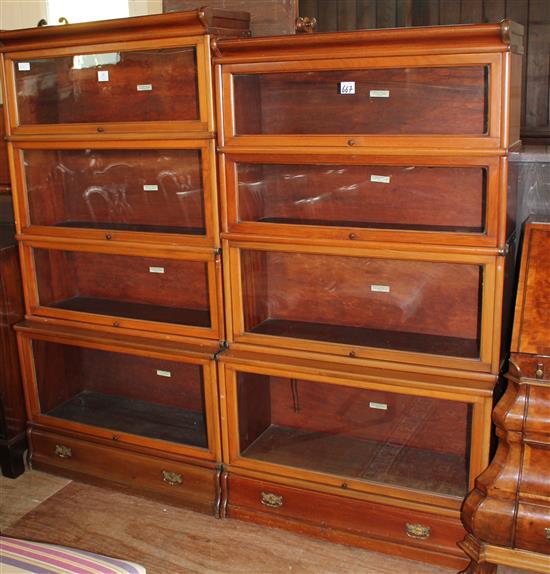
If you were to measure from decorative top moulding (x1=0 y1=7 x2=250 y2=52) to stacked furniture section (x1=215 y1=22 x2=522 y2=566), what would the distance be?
11 cm

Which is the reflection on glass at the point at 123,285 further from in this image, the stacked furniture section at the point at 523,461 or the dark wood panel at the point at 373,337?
the stacked furniture section at the point at 523,461

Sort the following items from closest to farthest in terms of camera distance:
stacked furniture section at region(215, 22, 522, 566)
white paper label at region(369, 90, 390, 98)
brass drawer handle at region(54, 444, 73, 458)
A: stacked furniture section at region(215, 22, 522, 566)
white paper label at region(369, 90, 390, 98)
brass drawer handle at region(54, 444, 73, 458)

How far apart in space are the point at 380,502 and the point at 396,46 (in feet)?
4.62

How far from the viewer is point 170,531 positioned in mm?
2574

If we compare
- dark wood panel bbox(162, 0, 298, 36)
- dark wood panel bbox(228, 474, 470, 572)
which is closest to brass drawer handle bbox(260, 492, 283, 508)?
dark wood panel bbox(228, 474, 470, 572)

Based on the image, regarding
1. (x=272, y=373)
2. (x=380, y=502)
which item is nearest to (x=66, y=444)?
(x=272, y=373)

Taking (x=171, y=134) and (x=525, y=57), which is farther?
(x=525, y=57)

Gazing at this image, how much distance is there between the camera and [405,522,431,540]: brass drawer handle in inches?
91.9

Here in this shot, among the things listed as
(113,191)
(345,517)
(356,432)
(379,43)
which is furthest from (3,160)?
(345,517)

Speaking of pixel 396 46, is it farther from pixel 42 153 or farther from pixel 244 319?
pixel 42 153

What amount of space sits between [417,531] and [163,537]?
867 millimetres

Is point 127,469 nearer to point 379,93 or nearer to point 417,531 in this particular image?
point 417,531

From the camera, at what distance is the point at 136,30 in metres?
2.40

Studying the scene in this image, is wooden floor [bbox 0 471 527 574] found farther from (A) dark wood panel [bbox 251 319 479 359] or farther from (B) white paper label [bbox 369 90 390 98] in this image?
(B) white paper label [bbox 369 90 390 98]
